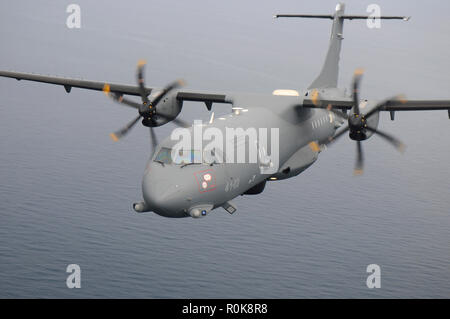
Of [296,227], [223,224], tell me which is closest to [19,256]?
[223,224]

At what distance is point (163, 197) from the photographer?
27438 millimetres

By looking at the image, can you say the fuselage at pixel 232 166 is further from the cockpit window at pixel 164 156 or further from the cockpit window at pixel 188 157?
the cockpit window at pixel 188 157

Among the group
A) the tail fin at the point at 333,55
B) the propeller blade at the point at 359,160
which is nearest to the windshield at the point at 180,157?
the propeller blade at the point at 359,160

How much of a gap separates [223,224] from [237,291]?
21.1 meters

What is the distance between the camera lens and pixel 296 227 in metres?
144

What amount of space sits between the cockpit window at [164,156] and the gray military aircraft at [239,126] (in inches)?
2.0

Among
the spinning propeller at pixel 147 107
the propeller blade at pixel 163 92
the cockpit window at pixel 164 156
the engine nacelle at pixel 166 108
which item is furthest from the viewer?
the engine nacelle at pixel 166 108

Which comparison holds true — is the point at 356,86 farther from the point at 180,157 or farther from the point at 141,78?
the point at 141,78

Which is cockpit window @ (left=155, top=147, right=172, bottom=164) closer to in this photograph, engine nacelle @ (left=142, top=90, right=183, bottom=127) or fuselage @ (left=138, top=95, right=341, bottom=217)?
fuselage @ (left=138, top=95, right=341, bottom=217)

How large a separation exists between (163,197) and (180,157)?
2.53m

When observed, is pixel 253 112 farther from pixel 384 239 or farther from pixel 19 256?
pixel 384 239

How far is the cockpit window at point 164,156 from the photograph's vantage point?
29109 millimetres

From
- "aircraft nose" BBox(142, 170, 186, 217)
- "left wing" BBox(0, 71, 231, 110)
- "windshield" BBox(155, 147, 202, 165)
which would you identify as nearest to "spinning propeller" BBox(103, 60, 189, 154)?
"left wing" BBox(0, 71, 231, 110)

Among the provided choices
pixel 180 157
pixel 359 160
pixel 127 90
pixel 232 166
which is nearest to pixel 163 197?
pixel 180 157
